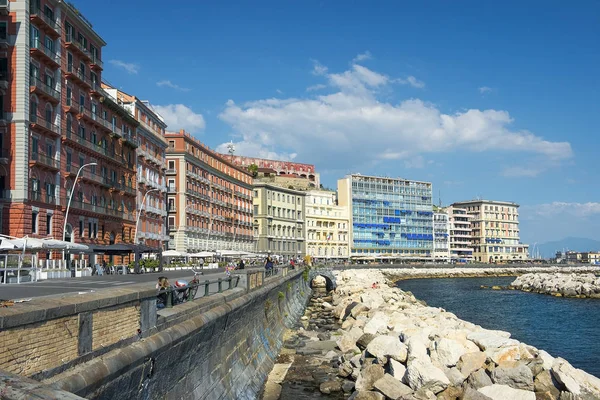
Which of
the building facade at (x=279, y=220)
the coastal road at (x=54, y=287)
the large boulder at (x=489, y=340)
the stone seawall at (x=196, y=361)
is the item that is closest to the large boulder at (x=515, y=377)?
the large boulder at (x=489, y=340)

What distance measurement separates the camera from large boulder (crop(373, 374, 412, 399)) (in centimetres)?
1927

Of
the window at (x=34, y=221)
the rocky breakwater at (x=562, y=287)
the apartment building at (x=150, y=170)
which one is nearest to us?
the window at (x=34, y=221)

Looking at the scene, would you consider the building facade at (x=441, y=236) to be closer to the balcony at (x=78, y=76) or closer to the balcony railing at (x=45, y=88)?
the balcony at (x=78, y=76)

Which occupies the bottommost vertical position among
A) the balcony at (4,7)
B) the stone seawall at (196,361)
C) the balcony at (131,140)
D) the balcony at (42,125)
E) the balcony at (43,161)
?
the stone seawall at (196,361)

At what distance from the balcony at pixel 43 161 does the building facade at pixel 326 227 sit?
9544 cm

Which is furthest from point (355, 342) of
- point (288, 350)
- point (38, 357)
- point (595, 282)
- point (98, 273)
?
point (595, 282)

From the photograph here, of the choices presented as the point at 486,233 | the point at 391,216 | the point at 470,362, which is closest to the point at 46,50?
the point at 470,362

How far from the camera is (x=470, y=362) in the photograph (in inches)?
823

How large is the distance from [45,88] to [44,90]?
387 mm

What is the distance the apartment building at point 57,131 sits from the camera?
155 ft

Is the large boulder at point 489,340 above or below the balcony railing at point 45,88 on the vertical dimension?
below

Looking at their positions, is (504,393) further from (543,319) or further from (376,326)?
(543,319)

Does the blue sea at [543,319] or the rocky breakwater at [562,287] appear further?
the rocky breakwater at [562,287]

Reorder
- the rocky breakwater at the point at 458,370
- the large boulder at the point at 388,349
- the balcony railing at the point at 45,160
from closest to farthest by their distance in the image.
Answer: the rocky breakwater at the point at 458,370, the large boulder at the point at 388,349, the balcony railing at the point at 45,160
